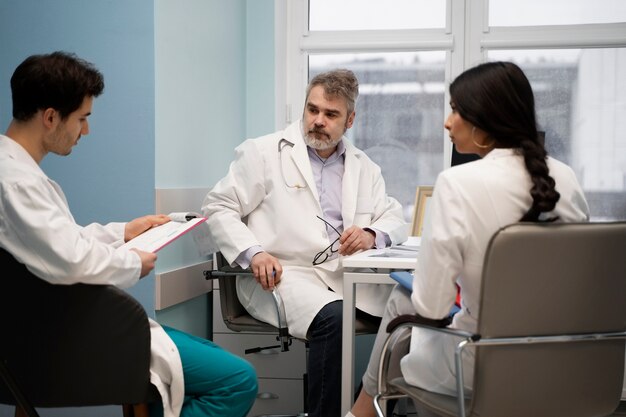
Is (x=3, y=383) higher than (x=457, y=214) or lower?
lower

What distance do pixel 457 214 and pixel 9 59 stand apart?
185 centimetres

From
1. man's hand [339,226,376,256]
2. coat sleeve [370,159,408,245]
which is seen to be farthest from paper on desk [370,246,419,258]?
coat sleeve [370,159,408,245]

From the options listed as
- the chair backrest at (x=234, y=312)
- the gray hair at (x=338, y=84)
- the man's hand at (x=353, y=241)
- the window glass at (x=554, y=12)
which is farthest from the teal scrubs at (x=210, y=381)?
the window glass at (x=554, y=12)

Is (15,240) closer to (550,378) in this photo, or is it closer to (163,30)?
(550,378)

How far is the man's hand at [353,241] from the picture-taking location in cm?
274

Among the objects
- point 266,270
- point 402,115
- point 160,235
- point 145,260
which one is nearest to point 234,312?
point 266,270

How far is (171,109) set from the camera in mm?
2861

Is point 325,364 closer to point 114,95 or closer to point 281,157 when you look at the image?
point 281,157

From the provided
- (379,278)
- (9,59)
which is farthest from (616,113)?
(9,59)

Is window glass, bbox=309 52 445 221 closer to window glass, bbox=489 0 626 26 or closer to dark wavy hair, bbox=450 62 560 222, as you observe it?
window glass, bbox=489 0 626 26

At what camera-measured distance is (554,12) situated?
12.5 feet

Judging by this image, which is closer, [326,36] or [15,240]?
[15,240]

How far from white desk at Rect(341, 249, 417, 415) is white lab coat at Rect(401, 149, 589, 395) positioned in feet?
1.55

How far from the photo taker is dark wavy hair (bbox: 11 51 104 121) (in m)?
1.78
